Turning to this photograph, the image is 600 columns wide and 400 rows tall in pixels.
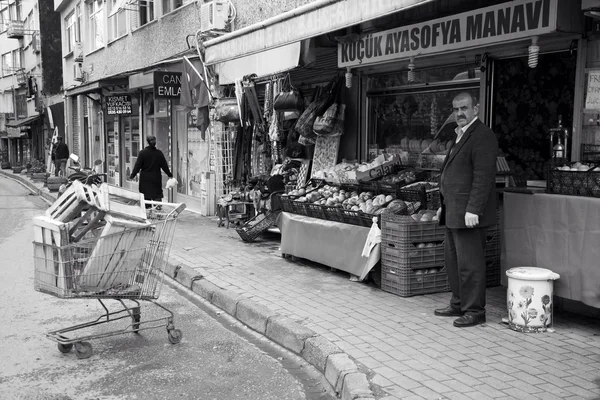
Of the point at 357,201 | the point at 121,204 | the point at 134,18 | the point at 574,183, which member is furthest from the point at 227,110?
the point at 134,18

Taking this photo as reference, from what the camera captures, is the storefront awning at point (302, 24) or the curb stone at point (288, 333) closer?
the curb stone at point (288, 333)

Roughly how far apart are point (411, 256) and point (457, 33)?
2546mm

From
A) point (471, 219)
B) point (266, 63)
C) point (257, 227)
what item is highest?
point (266, 63)

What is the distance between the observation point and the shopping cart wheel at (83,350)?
498cm

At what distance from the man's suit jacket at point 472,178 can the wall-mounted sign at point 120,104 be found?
1509 cm

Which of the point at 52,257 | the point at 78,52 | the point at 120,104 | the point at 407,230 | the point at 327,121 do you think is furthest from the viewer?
the point at 78,52

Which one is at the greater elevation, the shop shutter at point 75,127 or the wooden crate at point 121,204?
the shop shutter at point 75,127

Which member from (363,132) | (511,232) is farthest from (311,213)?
(511,232)

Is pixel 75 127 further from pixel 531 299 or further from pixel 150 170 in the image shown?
pixel 531 299

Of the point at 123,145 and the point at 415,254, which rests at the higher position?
the point at 123,145

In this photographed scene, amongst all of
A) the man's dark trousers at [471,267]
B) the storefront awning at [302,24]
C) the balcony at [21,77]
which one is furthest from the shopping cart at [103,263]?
the balcony at [21,77]

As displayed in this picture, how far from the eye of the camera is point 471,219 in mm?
5238

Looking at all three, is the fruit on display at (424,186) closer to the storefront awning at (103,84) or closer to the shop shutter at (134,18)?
the storefront awning at (103,84)

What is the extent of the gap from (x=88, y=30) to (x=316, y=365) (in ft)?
75.2
